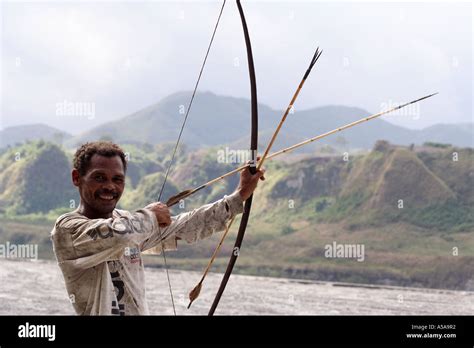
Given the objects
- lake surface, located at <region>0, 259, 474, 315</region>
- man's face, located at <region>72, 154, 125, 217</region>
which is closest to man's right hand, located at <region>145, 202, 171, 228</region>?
man's face, located at <region>72, 154, 125, 217</region>

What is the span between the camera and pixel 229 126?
91062 mm

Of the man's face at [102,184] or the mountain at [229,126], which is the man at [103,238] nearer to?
the man's face at [102,184]

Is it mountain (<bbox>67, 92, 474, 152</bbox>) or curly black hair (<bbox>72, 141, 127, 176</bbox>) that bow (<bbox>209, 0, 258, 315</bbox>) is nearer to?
curly black hair (<bbox>72, 141, 127, 176</bbox>)

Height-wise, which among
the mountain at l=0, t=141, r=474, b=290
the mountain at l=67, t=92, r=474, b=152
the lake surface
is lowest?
the lake surface

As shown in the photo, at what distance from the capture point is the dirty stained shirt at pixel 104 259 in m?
2.23

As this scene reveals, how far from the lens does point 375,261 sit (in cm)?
3438

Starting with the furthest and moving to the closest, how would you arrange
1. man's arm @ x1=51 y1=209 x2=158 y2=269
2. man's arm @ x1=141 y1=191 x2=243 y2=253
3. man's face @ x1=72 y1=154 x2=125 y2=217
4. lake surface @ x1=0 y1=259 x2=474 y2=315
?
lake surface @ x1=0 y1=259 x2=474 y2=315 → man's arm @ x1=141 y1=191 x2=243 y2=253 → man's face @ x1=72 y1=154 x2=125 y2=217 → man's arm @ x1=51 y1=209 x2=158 y2=269

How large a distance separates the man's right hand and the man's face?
0.11 m

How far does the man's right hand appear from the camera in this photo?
7.96 ft

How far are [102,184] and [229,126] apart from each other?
292 feet
